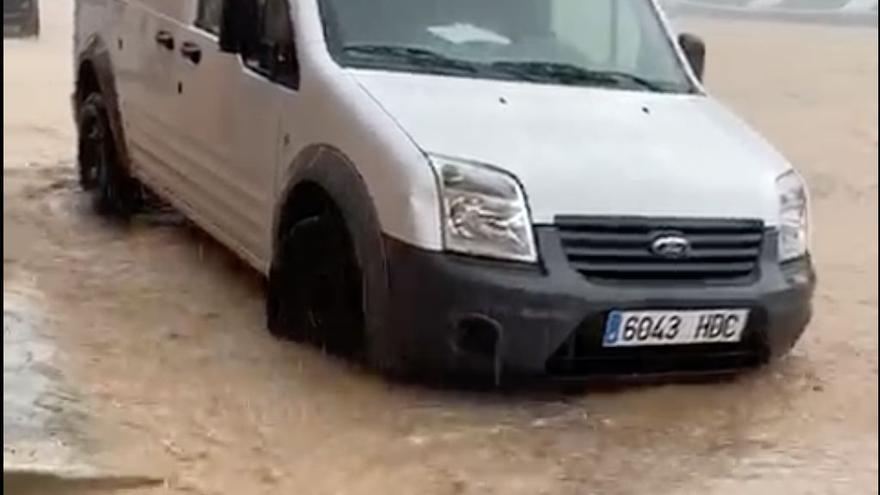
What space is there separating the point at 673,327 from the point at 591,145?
0.51 metres

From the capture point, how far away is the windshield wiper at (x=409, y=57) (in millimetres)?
4320

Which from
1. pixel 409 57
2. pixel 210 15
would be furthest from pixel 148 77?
pixel 409 57

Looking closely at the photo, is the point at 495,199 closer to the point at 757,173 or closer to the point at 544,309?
the point at 544,309

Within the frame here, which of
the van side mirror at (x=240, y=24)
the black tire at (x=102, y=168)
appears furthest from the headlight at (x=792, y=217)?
the black tire at (x=102, y=168)

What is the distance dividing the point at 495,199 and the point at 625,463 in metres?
0.71

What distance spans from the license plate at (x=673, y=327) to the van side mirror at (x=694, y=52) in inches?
40.5

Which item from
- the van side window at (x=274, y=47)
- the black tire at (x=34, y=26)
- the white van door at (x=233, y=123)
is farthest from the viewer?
the white van door at (x=233, y=123)

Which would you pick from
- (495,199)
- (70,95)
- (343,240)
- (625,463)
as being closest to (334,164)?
(343,240)

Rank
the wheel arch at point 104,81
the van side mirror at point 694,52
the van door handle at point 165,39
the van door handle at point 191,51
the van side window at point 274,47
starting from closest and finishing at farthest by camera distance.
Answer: the van side window at point 274,47
the van side mirror at point 694,52
the van door handle at point 191,51
the van door handle at point 165,39
the wheel arch at point 104,81

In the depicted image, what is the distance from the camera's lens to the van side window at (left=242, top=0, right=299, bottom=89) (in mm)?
4445

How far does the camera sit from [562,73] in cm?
442

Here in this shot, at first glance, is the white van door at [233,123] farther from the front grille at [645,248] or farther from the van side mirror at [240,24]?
the front grille at [645,248]

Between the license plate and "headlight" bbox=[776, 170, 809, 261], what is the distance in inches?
11.1

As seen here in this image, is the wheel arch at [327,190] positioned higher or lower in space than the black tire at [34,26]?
lower
